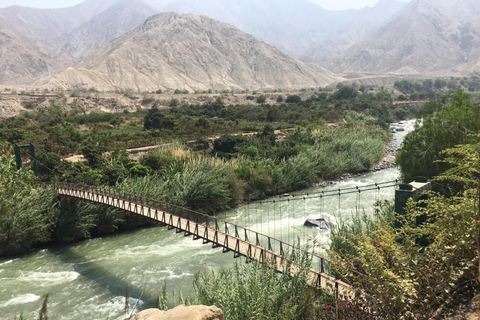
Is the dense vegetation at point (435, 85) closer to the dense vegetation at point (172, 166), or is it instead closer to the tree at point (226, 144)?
the dense vegetation at point (172, 166)

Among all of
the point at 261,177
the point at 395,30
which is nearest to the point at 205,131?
the point at 261,177

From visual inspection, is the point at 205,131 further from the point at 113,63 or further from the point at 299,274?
the point at 113,63

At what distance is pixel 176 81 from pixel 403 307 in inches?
3868

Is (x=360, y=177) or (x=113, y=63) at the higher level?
(x=113, y=63)

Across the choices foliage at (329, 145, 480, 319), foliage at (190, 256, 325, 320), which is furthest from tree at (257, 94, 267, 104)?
foliage at (329, 145, 480, 319)

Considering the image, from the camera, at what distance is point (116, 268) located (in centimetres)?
1394

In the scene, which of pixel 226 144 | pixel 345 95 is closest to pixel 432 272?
pixel 226 144

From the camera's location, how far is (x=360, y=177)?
27.6 metres

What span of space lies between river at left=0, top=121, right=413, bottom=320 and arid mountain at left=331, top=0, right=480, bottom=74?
141115mm

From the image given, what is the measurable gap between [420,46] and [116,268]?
567 feet

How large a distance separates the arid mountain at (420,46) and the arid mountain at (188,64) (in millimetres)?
31773

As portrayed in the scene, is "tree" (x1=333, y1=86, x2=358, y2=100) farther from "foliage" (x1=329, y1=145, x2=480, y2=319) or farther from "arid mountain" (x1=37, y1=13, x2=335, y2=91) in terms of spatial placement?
"foliage" (x1=329, y1=145, x2=480, y2=319)

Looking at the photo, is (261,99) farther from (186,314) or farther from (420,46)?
(420,46)

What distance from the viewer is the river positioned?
11.3 m
